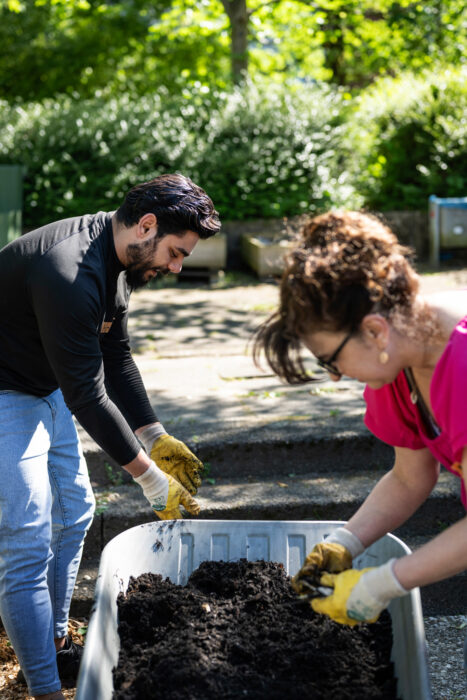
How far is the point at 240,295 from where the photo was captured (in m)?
7.62

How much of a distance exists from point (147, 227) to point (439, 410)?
1.08m

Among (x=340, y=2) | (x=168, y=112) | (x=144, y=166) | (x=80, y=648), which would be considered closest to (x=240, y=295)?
(x=144, y=166)

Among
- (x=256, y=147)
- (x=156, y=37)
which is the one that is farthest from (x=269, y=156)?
(x=156, y=37)

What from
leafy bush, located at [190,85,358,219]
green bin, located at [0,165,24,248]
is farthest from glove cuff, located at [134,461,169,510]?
leafy bush, located at [190,85,358,219]

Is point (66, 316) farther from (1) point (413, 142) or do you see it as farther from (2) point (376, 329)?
(1) point (413, 142)

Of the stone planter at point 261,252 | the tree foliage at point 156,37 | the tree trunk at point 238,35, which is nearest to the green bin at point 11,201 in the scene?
the stone planter at point 261,252

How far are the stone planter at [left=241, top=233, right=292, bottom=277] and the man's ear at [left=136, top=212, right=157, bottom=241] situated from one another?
5.51 m

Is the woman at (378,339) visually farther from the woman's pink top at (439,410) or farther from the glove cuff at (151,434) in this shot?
the glove cuff at (151,434)

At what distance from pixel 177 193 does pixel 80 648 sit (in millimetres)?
1593

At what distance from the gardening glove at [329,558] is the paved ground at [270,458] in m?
0.59

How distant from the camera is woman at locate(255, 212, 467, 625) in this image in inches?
56.9

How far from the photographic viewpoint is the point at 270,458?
3.70 meters

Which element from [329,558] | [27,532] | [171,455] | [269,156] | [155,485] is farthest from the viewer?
[269,156]

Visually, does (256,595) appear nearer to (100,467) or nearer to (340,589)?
(340,589)
